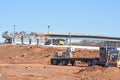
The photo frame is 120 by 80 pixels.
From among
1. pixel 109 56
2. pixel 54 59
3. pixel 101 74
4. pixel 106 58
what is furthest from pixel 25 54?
pixel 101 74

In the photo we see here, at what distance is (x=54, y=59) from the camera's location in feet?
246

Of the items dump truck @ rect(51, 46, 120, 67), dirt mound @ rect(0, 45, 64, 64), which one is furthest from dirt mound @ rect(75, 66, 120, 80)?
dirt mound @ rect(0, 45, 64, 64)

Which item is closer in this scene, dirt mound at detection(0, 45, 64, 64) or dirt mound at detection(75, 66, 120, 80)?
dirt mound at detection(75, 66, 120, 80)

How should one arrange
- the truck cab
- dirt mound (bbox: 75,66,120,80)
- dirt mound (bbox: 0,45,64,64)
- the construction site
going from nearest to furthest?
dirt mound (bbox: 75,66,120,80) < the construction site < the truck cab < dirt mound (bbox: 0,45,64,64)

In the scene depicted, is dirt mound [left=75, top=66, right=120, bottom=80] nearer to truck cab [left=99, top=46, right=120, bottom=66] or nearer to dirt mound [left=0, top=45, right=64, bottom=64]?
truck cab [left=99, top=46, right=120, bottom=66]

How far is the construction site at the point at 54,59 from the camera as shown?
44459 mm

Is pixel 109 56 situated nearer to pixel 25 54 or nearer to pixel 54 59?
pixel 54 59

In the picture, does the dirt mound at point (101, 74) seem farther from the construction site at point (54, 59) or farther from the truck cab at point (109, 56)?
the truck cab at point (109, 56)

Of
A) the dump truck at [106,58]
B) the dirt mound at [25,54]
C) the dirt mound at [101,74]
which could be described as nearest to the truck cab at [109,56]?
the dump truck at [106,58]

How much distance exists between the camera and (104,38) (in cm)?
16588

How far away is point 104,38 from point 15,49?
6767 centimetres

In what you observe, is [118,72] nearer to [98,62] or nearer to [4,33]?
[98,62]

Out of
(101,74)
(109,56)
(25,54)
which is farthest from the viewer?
(25,54)

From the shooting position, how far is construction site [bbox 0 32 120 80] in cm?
4446
